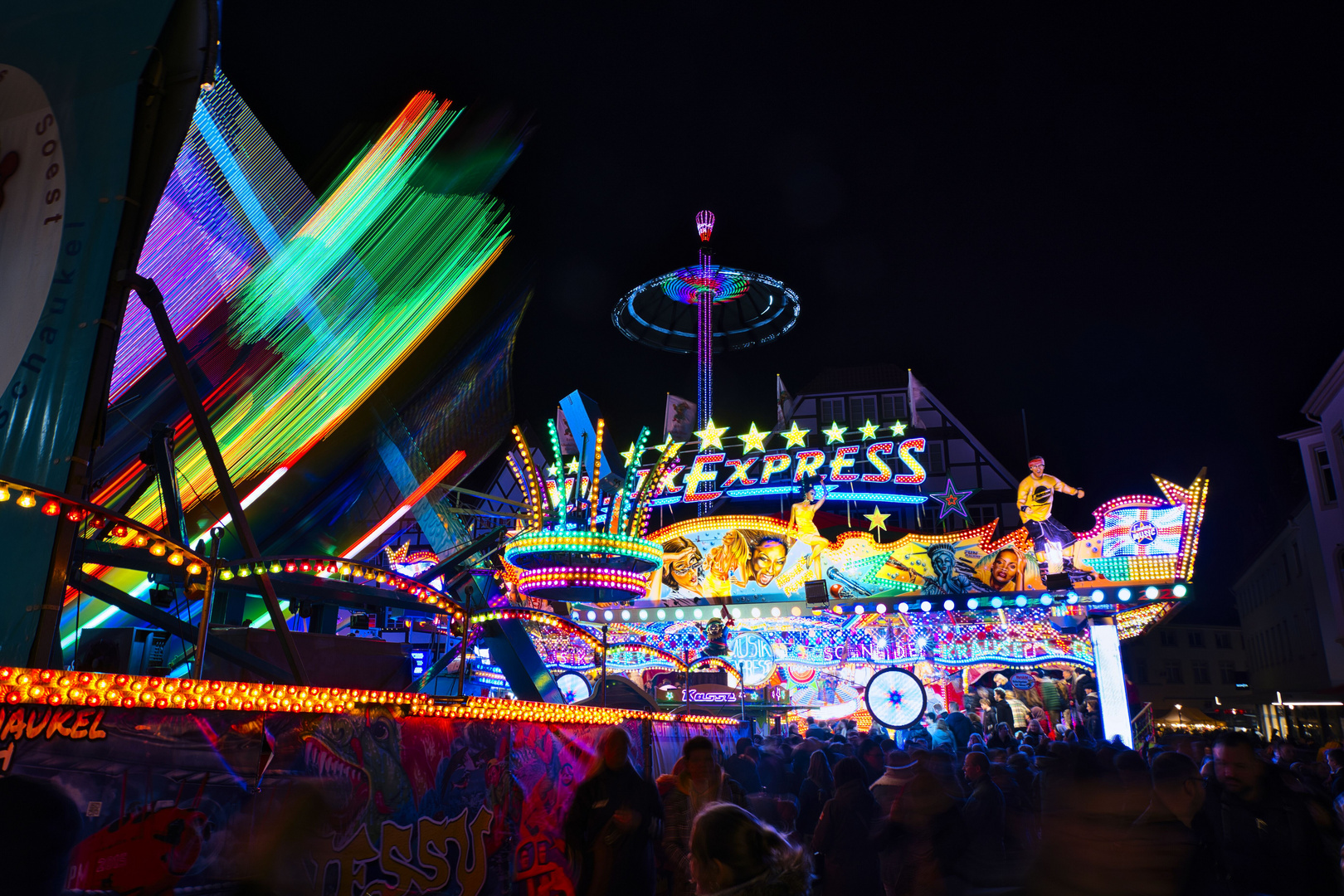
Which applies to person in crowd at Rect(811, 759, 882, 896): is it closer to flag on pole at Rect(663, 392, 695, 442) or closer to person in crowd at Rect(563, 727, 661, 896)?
person in crowd at Rect(563, 727, 661, 896)

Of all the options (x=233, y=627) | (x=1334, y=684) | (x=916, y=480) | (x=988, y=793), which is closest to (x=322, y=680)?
(x=233, y=627)

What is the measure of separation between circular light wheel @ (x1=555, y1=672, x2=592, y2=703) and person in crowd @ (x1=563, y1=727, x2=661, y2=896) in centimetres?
1748

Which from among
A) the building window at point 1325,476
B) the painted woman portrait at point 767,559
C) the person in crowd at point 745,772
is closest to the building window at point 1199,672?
the building window at point 1325,476

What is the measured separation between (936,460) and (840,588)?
13178 mm

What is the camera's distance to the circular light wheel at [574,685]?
72.4ft

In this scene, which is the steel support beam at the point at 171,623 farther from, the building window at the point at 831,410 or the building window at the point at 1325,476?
the building window at the point at 1325,476

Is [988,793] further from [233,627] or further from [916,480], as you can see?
[916,480]

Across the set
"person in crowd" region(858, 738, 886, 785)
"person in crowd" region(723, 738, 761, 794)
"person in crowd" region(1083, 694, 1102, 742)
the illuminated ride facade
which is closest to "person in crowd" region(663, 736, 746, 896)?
"person in crowd" region(723, 738, 761, 794)

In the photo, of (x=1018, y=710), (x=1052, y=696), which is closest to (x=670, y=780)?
(x=1018, y=710)

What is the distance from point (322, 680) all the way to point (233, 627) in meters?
2.14

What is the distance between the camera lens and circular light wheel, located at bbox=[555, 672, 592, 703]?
22062 mm

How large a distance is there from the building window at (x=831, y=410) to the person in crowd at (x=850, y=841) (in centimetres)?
2983

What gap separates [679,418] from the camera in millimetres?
31969

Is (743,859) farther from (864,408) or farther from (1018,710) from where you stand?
(864,408)
